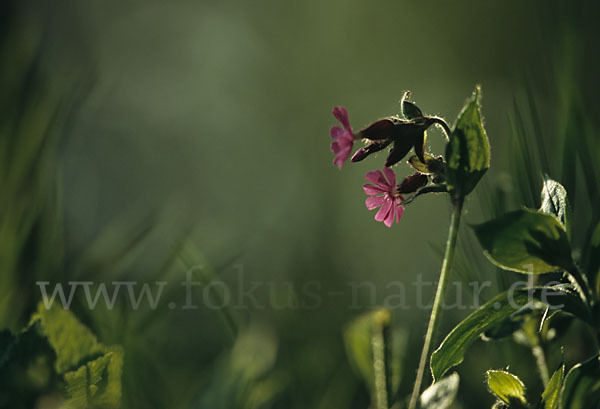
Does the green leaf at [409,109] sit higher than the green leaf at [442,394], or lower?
higher

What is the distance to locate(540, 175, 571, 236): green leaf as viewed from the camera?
321mm

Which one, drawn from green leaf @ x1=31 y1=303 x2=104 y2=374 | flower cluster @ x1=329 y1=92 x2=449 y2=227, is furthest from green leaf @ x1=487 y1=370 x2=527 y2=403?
green leaf @ x1=31 y1=303 x2=104 y2=374

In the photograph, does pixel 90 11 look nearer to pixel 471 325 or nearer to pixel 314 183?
pixel 314 183

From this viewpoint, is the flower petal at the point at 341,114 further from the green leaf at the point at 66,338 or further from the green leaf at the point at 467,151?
the green leaf at the point at 66,338

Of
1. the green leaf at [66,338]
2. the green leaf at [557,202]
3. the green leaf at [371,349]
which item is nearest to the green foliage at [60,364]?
the green leaf at [66,338]

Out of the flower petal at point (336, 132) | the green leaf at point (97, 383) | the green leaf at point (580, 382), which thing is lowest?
the green leaf at point (580, 382)

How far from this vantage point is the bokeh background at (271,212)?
451 millimetres

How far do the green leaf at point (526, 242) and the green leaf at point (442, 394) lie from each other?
0.25ft

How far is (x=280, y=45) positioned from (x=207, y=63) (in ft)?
5.04

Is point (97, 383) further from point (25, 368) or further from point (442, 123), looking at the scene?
point (442, 123)

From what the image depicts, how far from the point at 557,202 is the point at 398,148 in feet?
0.37

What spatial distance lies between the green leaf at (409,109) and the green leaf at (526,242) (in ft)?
0.43

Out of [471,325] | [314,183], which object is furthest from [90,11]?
[471,325]

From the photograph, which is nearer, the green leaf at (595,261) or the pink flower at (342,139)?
the green leaf at (595,261)
